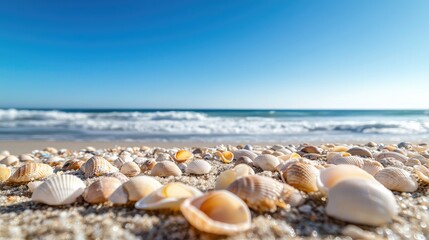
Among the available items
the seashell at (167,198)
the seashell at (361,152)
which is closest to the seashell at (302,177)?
the seashell at (167,198)

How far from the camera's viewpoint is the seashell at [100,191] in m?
1.40

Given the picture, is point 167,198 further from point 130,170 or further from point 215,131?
point 215,131

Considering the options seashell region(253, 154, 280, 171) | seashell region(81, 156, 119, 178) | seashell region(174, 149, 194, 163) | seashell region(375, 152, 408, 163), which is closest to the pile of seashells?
seashell region(81, 156, 119, 178)

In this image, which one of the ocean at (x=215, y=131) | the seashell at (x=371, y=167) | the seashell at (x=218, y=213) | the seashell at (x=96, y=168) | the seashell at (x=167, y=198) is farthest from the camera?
the ocean at (x=215, y=131)

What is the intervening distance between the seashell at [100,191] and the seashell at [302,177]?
3.50 ft

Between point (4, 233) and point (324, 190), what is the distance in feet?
5.10

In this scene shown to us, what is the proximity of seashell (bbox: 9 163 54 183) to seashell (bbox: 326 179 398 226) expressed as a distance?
2.22 metres

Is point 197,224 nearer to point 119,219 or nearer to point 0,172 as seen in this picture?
point 119,219

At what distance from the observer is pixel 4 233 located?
3.69ft

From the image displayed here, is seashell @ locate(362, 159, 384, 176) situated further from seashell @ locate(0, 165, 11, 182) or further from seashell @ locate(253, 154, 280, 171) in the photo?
seashell @ locate(0, 165, 11, 182)

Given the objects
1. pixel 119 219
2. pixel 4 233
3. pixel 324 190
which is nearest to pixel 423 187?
pixel 324 190

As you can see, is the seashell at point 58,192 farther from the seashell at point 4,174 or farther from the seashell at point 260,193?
the seashell at point 4,174

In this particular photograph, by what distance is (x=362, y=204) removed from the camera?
1.11 m

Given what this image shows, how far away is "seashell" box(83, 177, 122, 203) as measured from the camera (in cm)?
140
